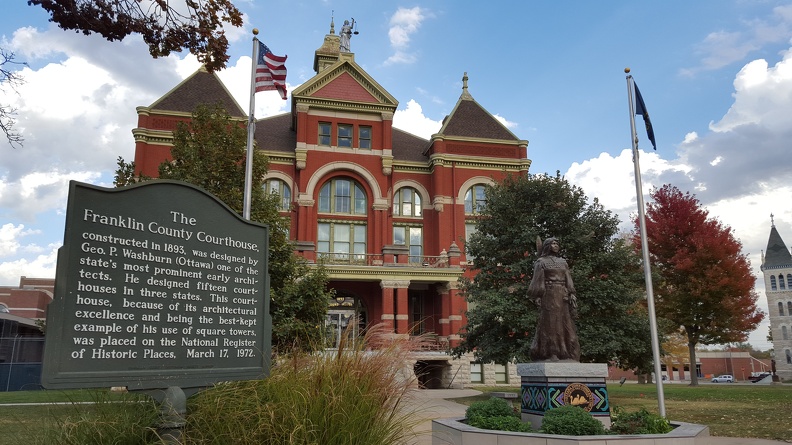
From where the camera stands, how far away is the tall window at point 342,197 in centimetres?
3531

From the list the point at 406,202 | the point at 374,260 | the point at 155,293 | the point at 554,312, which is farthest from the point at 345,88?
the point at 155,293

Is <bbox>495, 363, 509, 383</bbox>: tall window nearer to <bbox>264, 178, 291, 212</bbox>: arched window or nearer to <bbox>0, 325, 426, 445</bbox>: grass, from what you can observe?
<bbox>264, 178, 291, 212</bbox>: arched window

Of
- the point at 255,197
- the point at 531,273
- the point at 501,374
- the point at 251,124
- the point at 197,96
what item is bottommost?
the point at 501,374

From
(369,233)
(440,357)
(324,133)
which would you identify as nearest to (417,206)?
(369,233)

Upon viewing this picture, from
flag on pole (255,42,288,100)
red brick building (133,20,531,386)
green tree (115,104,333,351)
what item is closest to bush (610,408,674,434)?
green tree (115,104,333,351)

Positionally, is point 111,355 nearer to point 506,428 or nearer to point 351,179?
point 506,428

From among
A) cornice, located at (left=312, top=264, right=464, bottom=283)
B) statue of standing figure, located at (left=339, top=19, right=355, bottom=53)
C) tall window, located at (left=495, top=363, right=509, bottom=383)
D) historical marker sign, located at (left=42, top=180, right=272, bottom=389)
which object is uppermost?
statue of standing figure, located at (left=339, top=19, right=355, bottom=53)

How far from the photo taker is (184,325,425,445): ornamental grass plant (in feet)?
15.5

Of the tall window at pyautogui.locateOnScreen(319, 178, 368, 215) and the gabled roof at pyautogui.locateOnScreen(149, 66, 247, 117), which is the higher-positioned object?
the gabled roof at pyautogui.locateOnScreen(149, 66, 247, 117)

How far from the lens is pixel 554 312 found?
1068 cm

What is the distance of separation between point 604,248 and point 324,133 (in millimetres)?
19994

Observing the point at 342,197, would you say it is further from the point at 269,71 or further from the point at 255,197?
the point at 269,71

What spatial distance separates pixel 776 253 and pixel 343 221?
229 feet

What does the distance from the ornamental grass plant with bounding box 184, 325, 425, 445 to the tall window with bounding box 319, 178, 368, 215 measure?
29.6 m
